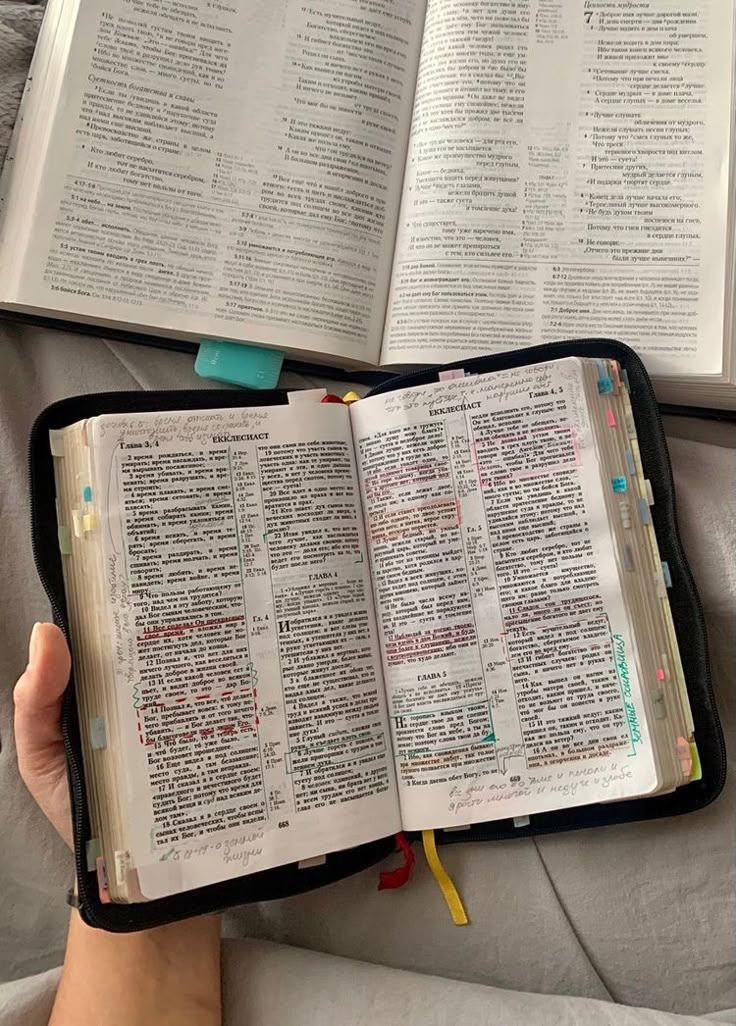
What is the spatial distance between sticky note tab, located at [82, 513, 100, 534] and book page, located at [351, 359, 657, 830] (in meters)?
0.21

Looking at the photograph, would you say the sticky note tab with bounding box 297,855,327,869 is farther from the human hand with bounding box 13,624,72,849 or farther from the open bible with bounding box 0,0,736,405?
the open bible with bounding box 0,0,736,405

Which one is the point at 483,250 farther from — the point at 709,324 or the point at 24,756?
the point at 24,756

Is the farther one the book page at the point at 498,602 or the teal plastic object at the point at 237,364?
the teal plastic object at the point at 237,364

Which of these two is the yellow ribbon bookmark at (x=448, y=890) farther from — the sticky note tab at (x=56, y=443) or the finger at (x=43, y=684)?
the sticky note tab at (x=56, y=443)

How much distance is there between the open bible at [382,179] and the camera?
0.71 meters

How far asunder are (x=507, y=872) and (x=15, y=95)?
0.80 metres

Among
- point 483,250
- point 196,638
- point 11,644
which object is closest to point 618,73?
point 483,250

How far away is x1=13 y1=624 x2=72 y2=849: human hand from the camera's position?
559 millimetres

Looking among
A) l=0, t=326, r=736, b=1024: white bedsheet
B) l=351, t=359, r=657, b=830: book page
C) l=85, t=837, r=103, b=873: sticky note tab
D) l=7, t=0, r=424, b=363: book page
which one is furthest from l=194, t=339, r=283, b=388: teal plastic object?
l=85, t=837, r=103, b=873: sticky note tab

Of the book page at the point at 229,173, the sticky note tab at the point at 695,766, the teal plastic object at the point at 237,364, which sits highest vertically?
the book page at the point at 229,173

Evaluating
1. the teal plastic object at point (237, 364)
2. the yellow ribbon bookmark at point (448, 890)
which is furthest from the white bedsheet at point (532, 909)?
the teal plastic object at point (237, 364)

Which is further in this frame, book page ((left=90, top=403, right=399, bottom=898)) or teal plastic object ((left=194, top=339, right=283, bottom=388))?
teal plastic object ((left=194, top=339, right=283, bottom=388))

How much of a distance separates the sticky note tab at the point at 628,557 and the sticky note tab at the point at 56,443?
1.44ft

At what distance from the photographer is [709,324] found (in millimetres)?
705
